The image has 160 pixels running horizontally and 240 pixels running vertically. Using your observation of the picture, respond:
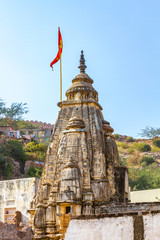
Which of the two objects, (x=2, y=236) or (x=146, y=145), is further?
(x=146, y=145)

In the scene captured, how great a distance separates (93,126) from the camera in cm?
1439

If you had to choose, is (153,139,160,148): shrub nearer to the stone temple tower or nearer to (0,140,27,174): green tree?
(0,140,27,174): green tree

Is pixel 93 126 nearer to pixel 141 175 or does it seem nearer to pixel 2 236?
pixel 2 236

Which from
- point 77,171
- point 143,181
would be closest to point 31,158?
point 143,181

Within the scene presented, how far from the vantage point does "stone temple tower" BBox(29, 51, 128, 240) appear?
12008 mm

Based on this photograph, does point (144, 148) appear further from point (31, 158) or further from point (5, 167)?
point (5, 167)

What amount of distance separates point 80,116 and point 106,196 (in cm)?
413

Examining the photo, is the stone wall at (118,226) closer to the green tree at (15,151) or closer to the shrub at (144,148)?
the green tree at (15,151)

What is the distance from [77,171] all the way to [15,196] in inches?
422

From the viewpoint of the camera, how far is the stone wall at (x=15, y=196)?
21.2 meters

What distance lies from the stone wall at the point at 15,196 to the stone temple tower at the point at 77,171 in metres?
7.54

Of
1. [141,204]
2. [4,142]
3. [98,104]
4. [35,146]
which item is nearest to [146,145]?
[35,146]

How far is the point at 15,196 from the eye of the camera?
21.7 metres

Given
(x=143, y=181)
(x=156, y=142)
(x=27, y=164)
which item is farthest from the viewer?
(x=156, y=142)
